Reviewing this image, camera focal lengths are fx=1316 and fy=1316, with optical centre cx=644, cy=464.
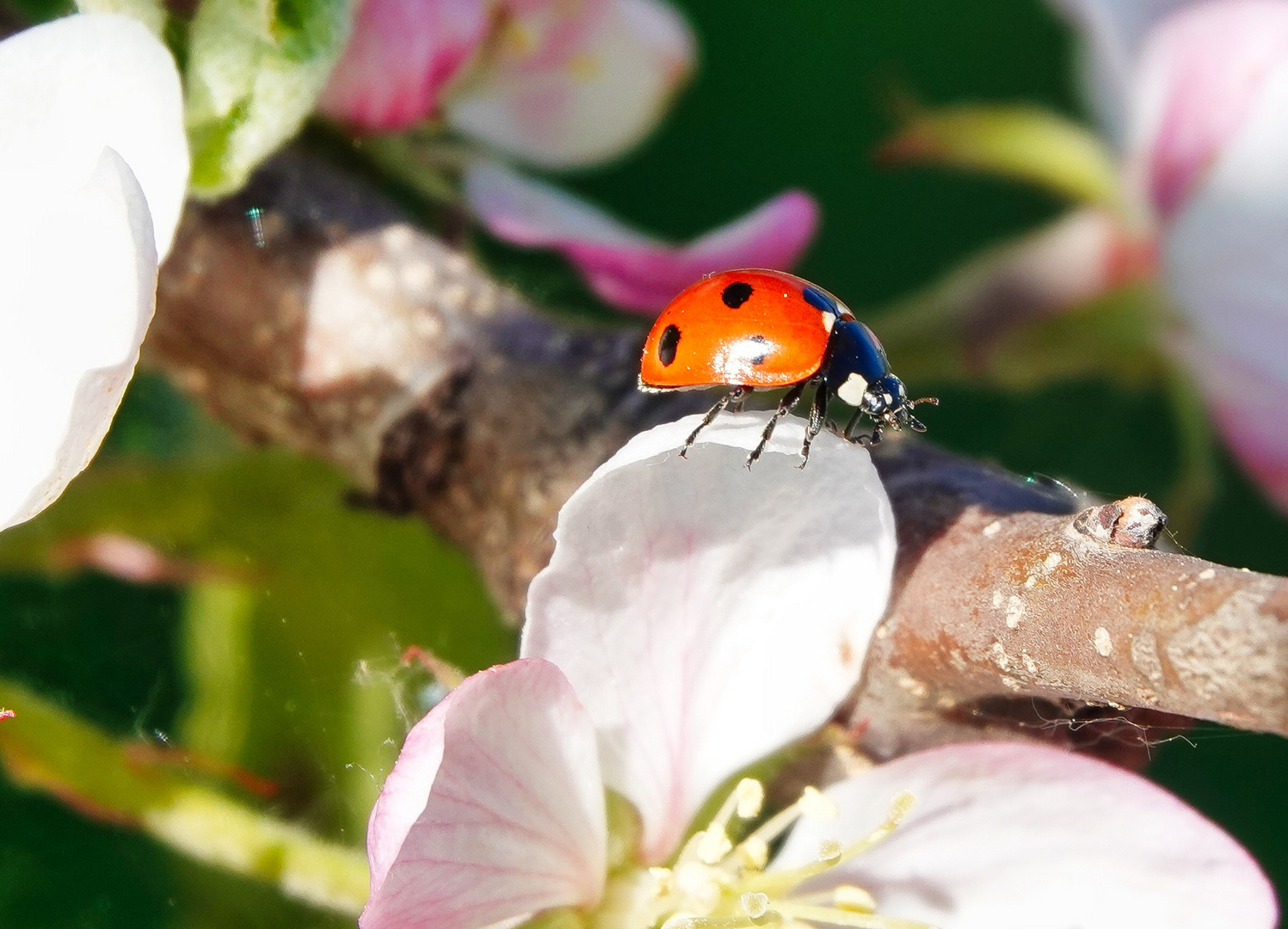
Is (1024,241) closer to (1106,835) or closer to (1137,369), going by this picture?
(1137,369)

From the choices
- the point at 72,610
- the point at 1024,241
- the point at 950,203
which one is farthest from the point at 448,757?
the point at 950,203

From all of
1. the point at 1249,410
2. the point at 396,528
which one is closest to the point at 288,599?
the point at 396,528

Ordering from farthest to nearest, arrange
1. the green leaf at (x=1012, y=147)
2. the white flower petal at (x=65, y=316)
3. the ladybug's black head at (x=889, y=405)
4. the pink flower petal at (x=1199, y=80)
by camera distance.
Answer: the green leaf at (x=1012, y=147) → the pink flower petal at (x=1199, y=80) → the ladybug's black head at (x=889, y=405) → the white flower petal at (x=65, y=316)

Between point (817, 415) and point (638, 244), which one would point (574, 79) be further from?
point (817, 415)

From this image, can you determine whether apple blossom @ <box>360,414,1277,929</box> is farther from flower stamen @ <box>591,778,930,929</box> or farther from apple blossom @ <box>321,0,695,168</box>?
Answer: apple blossom @ <box>321,0,695,168</box>

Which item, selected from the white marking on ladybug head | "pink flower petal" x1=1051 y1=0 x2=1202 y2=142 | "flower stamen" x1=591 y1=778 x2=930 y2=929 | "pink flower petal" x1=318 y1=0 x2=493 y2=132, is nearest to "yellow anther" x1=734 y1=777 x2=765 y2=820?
"flower stamen" x1=591 y1=778 x2=930 y2=929

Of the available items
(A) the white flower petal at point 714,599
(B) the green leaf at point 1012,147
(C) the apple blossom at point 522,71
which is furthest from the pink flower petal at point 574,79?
(A) the white flower petal at point 714,599

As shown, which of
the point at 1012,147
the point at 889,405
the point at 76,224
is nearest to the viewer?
Answer: the point at 76,224

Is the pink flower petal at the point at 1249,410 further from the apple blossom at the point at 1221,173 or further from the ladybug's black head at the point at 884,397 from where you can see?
the ladybug's black head at the point at 884,397
